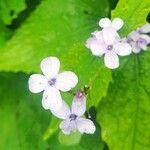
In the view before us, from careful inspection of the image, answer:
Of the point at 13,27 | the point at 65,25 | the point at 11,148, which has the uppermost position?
the point at 65,25

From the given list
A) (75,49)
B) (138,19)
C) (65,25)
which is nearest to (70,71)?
(75,49)

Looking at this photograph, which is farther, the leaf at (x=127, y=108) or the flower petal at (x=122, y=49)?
the leaf at (x=127, y=108)

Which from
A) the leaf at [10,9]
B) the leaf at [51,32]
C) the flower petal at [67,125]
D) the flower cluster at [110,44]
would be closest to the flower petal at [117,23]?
the flower cluster at [110,44]

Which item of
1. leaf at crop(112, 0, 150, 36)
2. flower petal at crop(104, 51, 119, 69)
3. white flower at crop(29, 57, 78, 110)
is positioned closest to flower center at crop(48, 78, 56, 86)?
white flower at crop(29, 57, 78, 110)

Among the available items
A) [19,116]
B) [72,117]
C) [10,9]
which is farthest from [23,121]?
[72,117]

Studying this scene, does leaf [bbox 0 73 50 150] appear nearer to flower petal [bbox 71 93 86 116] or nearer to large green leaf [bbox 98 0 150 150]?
large green leaf [bbox 98 0 150 150]

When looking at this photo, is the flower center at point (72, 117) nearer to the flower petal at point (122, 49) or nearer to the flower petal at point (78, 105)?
the flower petal at point (78, 105)

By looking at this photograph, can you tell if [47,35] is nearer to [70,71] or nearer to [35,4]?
[35,4]
